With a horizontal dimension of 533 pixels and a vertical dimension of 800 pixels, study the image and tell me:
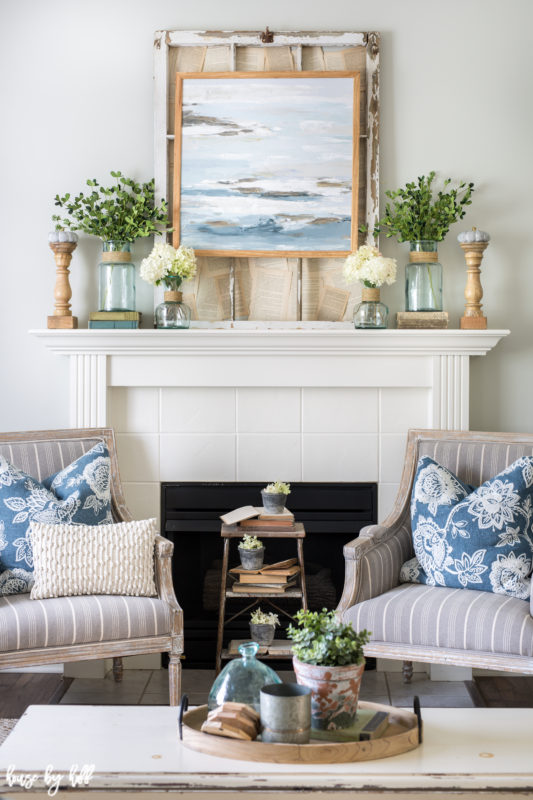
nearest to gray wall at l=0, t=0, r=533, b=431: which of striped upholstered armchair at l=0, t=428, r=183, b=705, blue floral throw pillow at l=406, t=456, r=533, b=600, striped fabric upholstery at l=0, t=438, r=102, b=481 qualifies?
striped fabric upholstery at l=0, t=438, r=102, b=481

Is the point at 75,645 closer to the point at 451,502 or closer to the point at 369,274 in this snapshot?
the point at 451,502

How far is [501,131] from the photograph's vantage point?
3.49 meters

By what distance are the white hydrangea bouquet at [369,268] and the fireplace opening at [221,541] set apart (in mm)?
800

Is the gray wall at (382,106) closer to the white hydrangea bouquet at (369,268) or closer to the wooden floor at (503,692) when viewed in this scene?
the white hydrangea bouquet at (369,268)

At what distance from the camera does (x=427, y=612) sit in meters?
2.57

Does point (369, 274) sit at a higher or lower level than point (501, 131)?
lower

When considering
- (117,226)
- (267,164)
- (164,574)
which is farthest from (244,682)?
(267,164)

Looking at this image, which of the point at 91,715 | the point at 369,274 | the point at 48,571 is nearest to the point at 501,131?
the point at 369,274

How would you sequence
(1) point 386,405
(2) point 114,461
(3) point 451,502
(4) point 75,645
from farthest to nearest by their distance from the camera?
(1) point 386,405, (2) point 114,461, (3) point 451,502, (4) point 75,645

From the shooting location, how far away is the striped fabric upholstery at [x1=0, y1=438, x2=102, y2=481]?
122 inches

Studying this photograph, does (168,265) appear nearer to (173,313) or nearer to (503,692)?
(173,313)

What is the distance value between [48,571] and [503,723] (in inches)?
57.3

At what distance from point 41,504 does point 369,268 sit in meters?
1.46

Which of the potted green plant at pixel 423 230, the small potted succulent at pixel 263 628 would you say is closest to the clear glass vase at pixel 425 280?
the potted green plant at pixel 423 230
